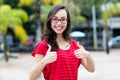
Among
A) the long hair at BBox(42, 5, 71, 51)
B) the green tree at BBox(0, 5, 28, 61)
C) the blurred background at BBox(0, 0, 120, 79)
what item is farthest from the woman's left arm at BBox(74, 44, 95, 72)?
the green tree at BBox(0, 5, 28, 61)

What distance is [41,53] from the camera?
134 inches

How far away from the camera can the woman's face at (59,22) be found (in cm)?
347

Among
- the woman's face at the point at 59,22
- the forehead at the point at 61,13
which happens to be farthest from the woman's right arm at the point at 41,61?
the forehead at the point at 61,13

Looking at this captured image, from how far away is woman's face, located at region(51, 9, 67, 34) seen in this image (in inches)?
137

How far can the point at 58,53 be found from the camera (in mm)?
3389

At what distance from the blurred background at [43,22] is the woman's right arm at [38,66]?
21.2m

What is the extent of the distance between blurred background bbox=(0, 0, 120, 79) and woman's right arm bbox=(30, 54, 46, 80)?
21227mm

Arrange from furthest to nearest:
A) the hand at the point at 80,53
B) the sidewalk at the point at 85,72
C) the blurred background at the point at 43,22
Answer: the blurred background at the point at 43,22 → the sidewalk at the point at 85,72 → the hand at the point at 80,53

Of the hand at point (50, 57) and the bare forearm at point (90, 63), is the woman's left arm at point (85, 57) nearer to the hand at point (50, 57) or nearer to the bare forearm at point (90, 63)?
the bare forearm at point (90, 63)

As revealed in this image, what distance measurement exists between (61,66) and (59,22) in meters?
0.37

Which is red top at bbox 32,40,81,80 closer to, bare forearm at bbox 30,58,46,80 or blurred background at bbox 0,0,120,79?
bare forearm at bbox 30,58,46,80

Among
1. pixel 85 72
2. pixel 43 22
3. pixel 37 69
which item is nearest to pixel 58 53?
pixel 37 69

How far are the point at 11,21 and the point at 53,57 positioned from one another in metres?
26.8

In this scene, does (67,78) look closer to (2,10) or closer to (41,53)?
(41,53)
